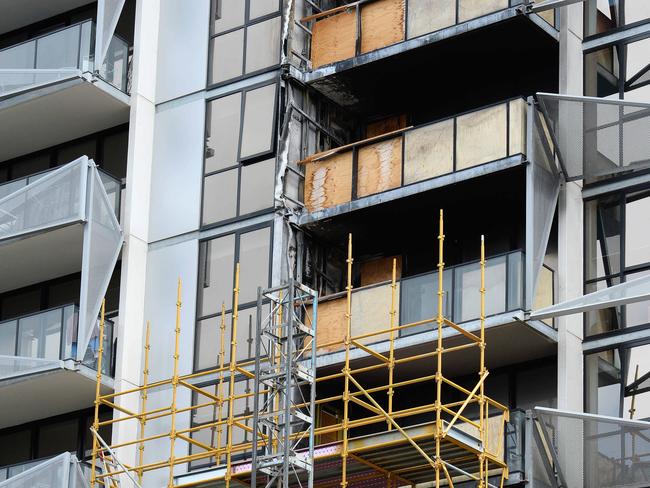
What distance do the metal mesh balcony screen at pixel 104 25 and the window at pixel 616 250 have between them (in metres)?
10.2

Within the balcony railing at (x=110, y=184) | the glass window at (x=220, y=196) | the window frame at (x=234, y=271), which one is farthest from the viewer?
the balcony railing at (x=110, y=184)

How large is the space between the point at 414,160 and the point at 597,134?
3.25 metres

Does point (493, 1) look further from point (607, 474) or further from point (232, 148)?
point (607, 474)

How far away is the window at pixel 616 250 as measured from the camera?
33188 millimetres

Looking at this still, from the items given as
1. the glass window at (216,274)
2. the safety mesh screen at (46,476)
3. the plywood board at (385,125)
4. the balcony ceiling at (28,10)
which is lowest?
the safety mesh screen at (46,476)

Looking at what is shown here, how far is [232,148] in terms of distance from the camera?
37.7m

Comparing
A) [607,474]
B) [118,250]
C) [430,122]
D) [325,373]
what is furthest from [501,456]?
[118,250]

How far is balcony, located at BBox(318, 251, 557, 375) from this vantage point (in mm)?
33531

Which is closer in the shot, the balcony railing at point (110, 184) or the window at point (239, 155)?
the window at point (239, 155)

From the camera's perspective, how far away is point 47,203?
3850 centimetres

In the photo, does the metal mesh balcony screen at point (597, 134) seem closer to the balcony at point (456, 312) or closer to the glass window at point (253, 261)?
the balcony at point (456, 312)

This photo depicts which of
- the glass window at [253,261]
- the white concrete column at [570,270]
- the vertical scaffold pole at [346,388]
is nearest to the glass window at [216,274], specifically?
the glass window at [253,261]

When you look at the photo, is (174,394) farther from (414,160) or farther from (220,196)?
(414,160)

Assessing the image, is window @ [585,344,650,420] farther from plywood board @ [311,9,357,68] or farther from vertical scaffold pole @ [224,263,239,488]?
plywood board @ [311,9,357,68]
